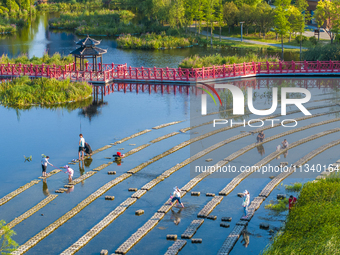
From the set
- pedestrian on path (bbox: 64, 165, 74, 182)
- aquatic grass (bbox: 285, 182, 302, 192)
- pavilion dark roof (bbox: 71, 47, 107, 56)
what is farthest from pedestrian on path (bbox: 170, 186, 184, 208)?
pavilion dark roof (bbox: 71, 47, 107, 56)

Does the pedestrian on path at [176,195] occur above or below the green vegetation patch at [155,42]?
below

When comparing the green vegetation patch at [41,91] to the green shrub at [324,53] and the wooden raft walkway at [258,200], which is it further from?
the green shrub at [324,53]

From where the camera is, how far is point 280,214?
18672mm

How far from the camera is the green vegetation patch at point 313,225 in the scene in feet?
44.0

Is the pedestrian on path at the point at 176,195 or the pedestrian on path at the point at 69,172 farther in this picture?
the pedestrian on path at the point at 69,172

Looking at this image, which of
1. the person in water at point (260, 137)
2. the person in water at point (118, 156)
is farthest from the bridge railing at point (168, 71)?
the person in water at point (118, 156)

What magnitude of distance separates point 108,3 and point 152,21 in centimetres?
4016

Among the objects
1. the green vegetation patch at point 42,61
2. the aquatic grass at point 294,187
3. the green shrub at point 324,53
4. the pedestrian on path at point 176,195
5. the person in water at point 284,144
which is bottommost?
the aquatic grass at point 294,187

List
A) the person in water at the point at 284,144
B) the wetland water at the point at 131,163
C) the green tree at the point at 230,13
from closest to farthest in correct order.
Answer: the wetland water at the point at 131,163 → the person in water at the point at 284,144 → the green tree at the point at 230,13

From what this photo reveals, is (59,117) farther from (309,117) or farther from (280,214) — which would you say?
(280,214)

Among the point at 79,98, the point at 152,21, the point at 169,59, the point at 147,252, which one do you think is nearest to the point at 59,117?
the point at 79,98

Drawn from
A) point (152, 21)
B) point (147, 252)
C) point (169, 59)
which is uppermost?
point (152, 21)

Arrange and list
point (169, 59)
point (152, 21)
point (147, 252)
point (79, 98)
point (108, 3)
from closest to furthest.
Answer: point (147, 252)
point (79, 98)
point (169, 59)
point (152, 21)
point (108, 3)

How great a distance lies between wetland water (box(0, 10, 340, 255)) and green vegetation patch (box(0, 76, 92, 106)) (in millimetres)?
1734
